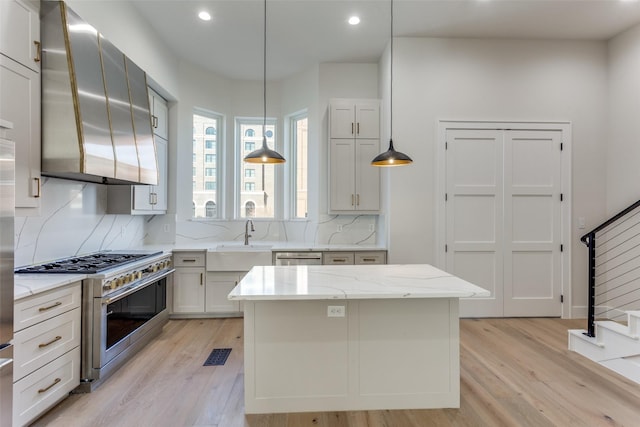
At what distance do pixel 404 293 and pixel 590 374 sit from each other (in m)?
2.03

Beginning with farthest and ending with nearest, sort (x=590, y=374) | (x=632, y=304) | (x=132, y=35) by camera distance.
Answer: (x=632, y=304) < (x=132, y=35) < (x=590, y=374)

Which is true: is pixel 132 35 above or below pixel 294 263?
above

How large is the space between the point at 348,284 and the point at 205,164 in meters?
3.49

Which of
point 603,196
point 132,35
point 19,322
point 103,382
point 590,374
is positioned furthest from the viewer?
point 603,196

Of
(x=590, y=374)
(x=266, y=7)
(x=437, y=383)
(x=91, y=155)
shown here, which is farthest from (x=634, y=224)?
(x=91, y=155)

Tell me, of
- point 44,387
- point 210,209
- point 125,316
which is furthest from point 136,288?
point 210,209

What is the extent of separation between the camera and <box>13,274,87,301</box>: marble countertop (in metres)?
1.77

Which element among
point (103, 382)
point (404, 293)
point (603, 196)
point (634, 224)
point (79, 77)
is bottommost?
point (103, 382)

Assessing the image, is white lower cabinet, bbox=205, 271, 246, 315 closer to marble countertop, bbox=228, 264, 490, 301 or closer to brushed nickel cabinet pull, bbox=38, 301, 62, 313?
marble countertop, bbox=228, 264, 490, 301

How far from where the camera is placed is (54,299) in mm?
2008

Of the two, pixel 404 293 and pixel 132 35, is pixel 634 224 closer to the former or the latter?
pixel 404 293

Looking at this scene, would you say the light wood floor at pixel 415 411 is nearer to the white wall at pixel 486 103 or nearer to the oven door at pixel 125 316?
the oven door at pixel 125 316

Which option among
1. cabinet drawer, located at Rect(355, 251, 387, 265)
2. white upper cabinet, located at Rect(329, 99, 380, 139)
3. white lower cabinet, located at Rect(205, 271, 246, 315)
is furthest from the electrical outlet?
white upper cabinet, located at Rect(329, 99, 380, 139)

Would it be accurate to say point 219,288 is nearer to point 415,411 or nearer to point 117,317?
point 117,317
